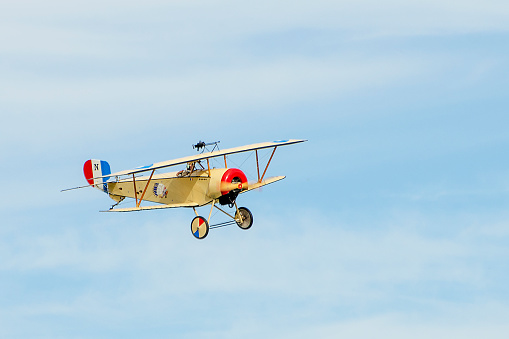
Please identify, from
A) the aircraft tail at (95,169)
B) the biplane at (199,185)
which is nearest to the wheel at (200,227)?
the biplane at (199,185)

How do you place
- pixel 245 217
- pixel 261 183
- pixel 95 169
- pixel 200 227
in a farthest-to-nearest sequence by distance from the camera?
pixel 95 169, pixel 261 183, pixel 245 217, pixel 200 227

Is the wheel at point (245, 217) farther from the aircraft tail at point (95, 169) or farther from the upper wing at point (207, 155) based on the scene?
the aircraft tail at point (95, 169)

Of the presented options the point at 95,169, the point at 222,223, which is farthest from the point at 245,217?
the point at 95,169

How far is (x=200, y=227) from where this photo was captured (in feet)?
128

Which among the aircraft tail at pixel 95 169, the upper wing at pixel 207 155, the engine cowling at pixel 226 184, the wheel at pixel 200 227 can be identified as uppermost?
the aircraft tail at pixel 95 169

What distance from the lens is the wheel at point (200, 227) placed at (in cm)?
3869

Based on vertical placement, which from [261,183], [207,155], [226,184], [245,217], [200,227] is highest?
[207,155]

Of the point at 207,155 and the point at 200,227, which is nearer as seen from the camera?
the point at 200,227

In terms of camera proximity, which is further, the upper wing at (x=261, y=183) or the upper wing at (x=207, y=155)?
the upper wing at (x=261, y=183)

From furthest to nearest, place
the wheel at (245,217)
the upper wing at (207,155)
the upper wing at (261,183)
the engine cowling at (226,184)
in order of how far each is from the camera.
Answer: the upper wing at (261,183) → the wheel at (245,217) → the engine cowling at (226,184) → the upper wing at (207,155)

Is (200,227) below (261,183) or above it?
→ below

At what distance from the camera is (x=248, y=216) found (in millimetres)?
39938

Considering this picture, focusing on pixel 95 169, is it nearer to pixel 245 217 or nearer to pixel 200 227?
pixel 200 227

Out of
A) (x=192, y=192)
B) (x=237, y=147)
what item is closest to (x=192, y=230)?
(x=192, y=192)
